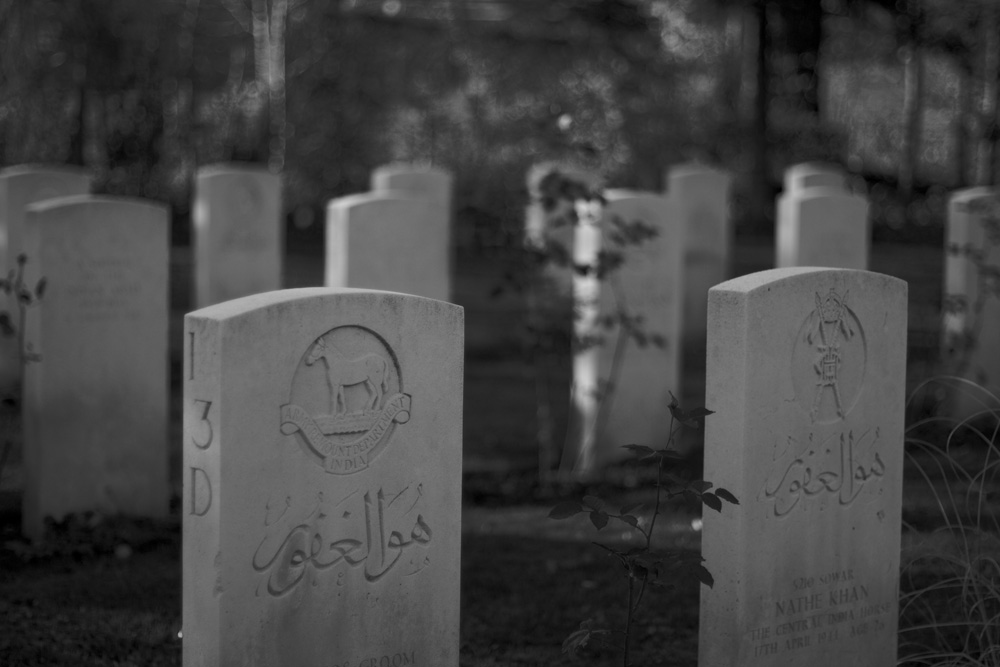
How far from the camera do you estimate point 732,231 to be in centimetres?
1780

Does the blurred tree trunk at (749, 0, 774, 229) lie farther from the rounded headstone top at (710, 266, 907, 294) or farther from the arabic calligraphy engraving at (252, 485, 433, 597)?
the arabic calligraphy engraving at (252, 485, 433, 597)

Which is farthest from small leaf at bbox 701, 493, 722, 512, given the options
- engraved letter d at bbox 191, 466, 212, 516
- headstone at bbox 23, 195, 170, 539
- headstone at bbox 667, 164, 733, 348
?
headstone at bbox 667, 164, 733, 348

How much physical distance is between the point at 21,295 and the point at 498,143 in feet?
42.3

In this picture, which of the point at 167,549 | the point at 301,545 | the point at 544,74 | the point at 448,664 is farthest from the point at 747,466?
the point at 544,74

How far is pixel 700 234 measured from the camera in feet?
36.1

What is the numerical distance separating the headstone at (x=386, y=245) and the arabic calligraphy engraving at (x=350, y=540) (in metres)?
3.18

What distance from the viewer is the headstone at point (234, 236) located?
30.3ft

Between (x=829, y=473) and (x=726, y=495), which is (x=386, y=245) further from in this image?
(x=726, y=495)

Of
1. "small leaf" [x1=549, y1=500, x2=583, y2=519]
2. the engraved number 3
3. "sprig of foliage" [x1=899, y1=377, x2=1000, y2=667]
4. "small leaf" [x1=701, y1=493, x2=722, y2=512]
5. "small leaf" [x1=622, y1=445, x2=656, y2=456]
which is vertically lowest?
"sprig of foliage" [x1=899, y1=377, x2=1000, y2=667]

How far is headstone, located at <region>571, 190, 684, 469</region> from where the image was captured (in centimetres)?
702

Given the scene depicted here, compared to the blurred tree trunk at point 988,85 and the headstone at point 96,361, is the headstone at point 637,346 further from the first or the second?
the blurred tree trunk at point 988,85

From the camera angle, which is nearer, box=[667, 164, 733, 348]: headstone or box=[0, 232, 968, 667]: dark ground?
box=[0, 232, 968, 667]: dark ground

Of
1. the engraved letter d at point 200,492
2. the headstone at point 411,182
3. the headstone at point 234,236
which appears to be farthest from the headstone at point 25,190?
the engraved letter d at point 200,492

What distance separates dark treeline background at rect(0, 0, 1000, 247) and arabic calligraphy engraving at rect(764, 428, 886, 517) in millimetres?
12033
